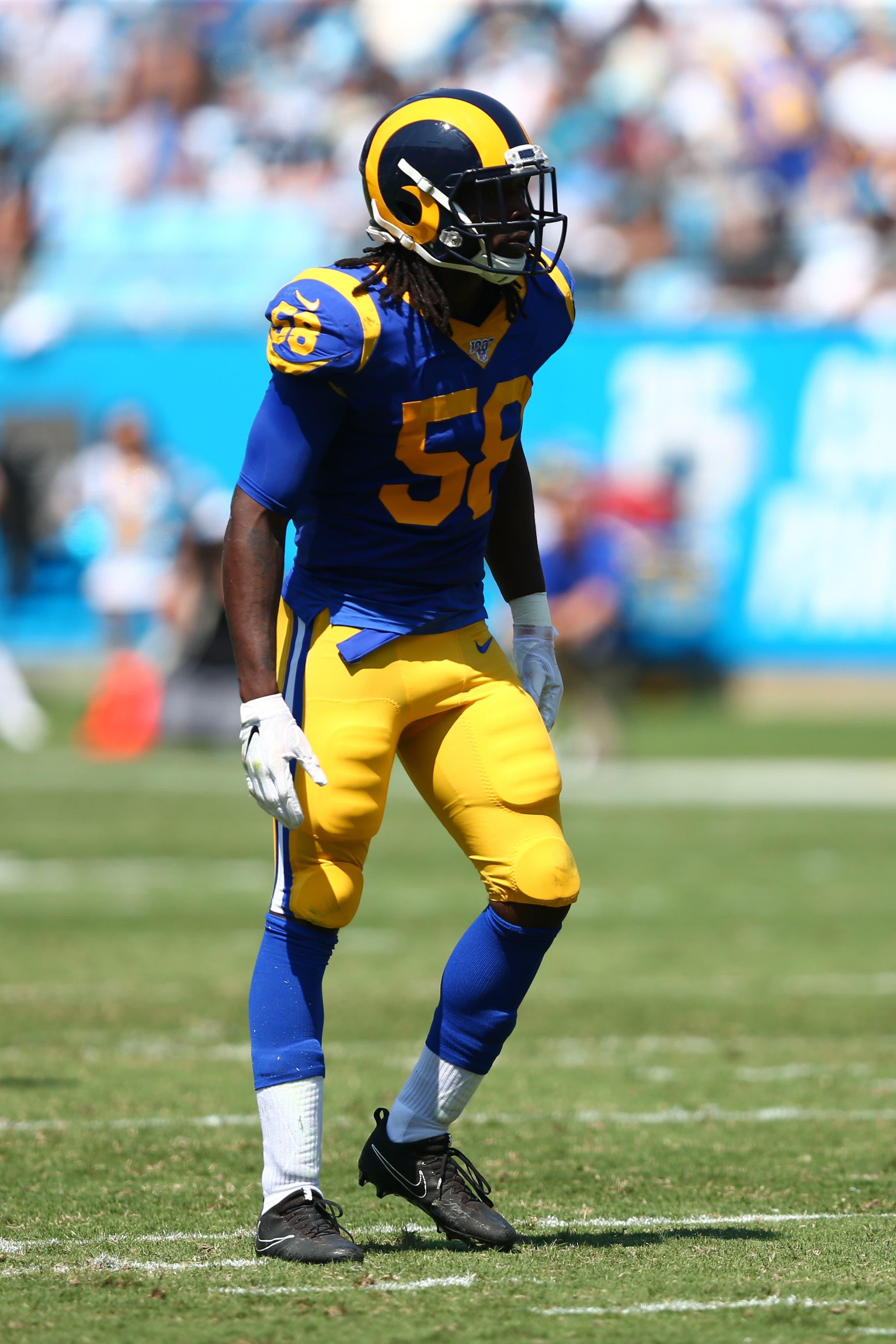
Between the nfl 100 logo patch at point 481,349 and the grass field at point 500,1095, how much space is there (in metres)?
1.57

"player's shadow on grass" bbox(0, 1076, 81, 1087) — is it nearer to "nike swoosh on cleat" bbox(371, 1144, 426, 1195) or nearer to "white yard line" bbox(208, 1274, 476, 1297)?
"nike swoosh on cleat" bbox(371, 1144, 426, 1195)

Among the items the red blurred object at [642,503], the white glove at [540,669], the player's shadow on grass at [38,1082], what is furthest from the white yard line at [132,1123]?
the red blurred object at [642,503]

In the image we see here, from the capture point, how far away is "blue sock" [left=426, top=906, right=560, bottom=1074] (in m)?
3.54

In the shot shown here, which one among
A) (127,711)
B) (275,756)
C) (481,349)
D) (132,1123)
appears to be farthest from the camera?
(127,711)

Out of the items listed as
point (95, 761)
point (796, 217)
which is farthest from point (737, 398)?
point (95, 761)

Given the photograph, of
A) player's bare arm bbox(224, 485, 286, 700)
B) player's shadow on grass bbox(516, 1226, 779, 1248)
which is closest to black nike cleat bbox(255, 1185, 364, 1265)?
player's shadow on grass bbox(516, 1226, 779, 1248)

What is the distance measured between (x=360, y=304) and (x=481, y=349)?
0.91 feet

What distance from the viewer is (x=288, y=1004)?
11.4 feet

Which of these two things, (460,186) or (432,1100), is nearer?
(460,186)

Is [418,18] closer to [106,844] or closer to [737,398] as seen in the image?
[737,398]

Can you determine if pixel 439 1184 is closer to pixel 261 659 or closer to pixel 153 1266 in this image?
pixel 153 1266

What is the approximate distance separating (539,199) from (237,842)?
Answer: 6572 millimetres

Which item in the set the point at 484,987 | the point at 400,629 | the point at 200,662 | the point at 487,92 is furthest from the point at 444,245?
the point at 487,92

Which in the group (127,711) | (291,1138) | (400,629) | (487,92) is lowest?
(127,711)
